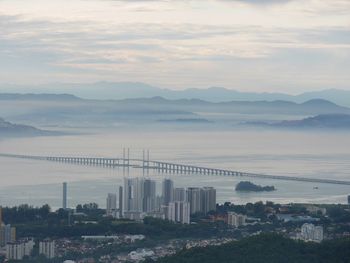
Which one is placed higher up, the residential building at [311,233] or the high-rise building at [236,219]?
the high-rise building at [236,219]

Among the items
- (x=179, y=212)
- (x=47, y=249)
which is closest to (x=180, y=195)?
(x=179, y=212)

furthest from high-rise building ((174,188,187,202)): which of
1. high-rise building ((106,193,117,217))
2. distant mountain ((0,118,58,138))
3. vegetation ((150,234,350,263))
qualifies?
distant mountain ((0,118,58,138))

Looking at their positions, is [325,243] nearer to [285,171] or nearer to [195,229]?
[195,229]

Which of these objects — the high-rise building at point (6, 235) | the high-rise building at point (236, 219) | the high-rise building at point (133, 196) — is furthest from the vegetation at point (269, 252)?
the high-rise building at point (133, 196)

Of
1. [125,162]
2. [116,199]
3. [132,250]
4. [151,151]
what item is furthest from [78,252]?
[151,151]

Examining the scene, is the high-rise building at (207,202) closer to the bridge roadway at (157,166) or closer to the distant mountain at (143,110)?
the bridge roadway at (157,166)
